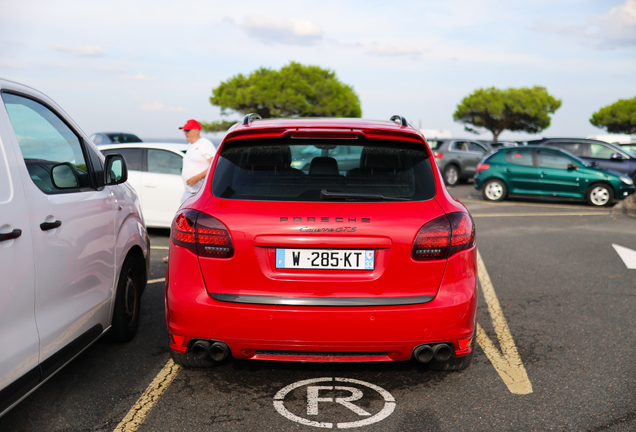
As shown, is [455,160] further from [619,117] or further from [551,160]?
[619,117]

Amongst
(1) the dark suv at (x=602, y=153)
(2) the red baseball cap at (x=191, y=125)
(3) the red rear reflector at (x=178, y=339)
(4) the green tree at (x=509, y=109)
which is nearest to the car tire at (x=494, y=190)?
(1) the dark suv at (x=602, y=153)

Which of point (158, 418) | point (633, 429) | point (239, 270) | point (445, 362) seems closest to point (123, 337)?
point (158, 418)

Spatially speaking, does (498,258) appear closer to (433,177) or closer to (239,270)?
(433,177)

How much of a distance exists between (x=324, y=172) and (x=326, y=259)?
60 cm

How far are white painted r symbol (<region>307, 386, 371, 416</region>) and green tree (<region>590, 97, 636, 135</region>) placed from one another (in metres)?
80.9

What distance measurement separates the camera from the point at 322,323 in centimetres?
306

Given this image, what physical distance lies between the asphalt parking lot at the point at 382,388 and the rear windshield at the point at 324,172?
1238 mm

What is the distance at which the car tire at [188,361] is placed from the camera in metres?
3.53

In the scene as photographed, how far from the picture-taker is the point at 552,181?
15242 millimetres

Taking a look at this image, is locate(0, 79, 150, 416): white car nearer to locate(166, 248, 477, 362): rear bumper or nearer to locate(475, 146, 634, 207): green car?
locate(166, 248, 477, 362): rear bumper

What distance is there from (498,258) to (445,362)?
176 inches

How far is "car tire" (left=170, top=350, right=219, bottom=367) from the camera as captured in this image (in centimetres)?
353

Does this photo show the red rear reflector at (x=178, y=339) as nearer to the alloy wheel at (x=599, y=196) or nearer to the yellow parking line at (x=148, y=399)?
the yellow parking line at (x=148, y=399)

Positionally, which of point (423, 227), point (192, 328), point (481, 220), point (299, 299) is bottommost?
point (481, 220)
